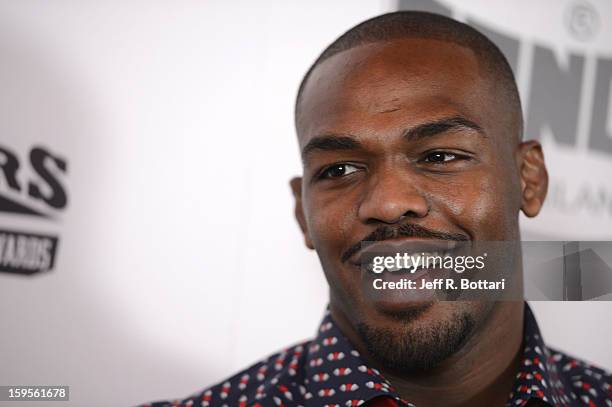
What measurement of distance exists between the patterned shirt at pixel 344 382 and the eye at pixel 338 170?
28cm

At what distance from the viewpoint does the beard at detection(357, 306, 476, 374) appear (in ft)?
3.27

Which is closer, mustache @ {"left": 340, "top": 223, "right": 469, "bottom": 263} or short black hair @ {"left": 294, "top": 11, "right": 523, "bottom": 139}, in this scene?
mustache @ {"left": 340, "top": 223, "right": 469, "bottom": 263}

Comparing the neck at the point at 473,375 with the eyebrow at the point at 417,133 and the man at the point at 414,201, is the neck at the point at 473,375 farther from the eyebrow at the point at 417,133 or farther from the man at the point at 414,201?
the eyebrow at the point at 417,133

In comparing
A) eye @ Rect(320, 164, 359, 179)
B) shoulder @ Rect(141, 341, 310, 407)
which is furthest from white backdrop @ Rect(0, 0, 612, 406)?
eye @ Rect(320, 164, 359, 179)

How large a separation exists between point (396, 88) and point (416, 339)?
15.9 inches

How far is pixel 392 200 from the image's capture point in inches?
38.4

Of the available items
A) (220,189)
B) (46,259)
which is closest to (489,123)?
(220,189)

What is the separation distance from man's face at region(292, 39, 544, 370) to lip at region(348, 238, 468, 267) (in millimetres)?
11

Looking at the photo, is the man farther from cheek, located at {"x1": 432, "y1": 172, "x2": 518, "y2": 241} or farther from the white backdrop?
the white backdrop

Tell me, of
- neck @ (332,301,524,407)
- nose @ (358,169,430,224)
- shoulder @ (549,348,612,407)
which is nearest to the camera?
nose @ (358,169,430,224)

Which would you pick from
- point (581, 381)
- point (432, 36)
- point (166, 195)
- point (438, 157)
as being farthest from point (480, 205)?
point (166, 195)

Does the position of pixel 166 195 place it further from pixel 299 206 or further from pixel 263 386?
pixel 263 386

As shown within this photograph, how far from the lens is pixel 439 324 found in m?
1.00

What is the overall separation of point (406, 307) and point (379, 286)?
55 millimetres
